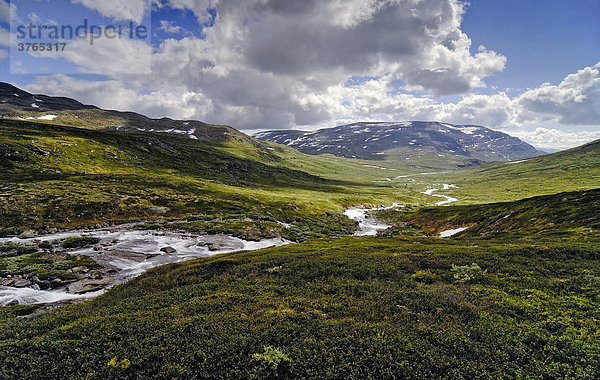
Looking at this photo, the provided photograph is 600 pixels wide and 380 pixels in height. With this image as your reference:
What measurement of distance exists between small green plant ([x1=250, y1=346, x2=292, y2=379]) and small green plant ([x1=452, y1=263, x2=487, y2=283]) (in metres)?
16.6

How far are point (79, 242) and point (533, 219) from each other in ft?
312

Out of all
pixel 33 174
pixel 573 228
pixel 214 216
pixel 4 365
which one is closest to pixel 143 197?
pixel 214 216

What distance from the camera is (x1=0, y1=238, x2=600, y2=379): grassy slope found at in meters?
11.2

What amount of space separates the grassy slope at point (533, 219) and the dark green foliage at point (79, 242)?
78003 millimetres

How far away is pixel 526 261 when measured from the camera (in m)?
23.1

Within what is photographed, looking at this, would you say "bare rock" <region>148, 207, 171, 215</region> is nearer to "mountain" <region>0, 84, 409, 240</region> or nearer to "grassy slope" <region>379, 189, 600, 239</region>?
"mountain" <region>0, 84, 409, 240</region>

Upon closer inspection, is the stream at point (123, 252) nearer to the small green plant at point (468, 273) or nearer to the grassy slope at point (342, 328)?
the grassy slope at point (342, 328)

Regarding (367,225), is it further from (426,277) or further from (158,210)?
(426,277)

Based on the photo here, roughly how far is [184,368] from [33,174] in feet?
424

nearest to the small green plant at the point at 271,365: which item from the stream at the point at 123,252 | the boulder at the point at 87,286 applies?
the stream at the point at 123,252

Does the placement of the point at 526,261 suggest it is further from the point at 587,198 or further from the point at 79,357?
the point at 587,198

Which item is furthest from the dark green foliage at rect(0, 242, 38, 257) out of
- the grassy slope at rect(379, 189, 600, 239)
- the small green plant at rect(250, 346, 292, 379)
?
the grassy slope at rect(379, 189, 600, 239)

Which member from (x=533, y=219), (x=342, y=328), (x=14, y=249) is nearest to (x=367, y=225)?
(x=533, y=219)

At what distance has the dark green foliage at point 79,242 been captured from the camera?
45806 millimetres
